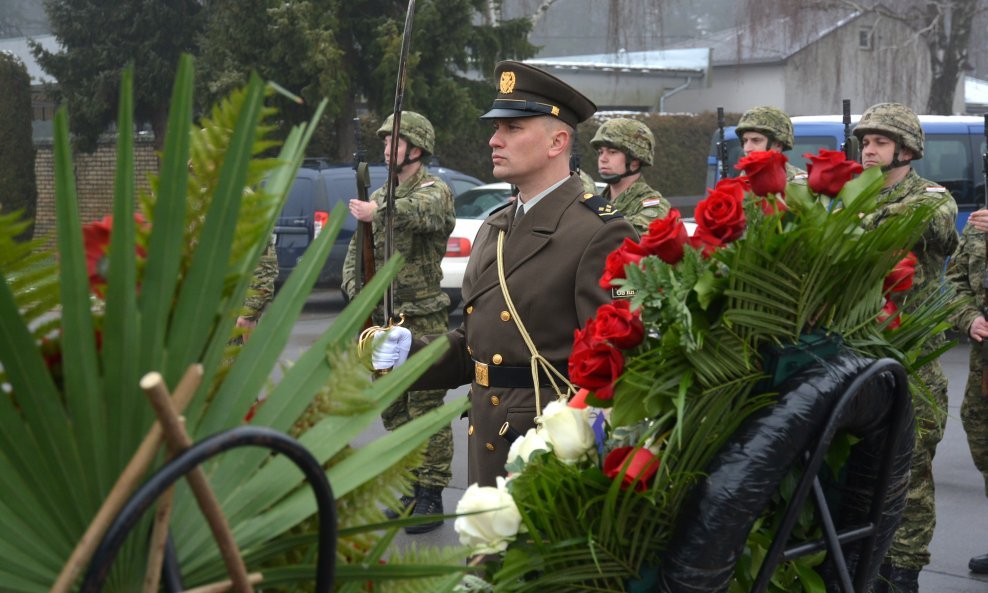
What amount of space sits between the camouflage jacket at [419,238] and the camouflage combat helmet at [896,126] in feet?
7.58

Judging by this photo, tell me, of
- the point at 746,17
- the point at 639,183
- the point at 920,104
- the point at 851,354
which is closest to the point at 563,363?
the point at 851,354

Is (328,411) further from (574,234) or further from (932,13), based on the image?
(932,13)

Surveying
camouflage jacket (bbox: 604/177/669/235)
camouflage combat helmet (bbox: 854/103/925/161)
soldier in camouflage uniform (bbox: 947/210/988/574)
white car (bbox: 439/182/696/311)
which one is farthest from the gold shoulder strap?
white car (bbox: 439/182/696/311)

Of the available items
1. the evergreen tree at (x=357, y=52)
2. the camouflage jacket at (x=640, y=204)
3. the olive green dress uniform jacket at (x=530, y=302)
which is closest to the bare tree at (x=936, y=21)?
the evergreen tree at (x=357, y=52)

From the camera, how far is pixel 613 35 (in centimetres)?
2962

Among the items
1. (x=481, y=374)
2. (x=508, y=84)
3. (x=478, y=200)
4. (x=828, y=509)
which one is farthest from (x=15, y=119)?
(x=828, y=509)

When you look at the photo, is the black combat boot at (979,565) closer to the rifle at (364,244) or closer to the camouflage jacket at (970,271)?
the camouflage jacket at (970,271)

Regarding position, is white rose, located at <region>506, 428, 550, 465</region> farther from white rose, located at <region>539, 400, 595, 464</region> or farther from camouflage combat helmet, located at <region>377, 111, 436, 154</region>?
camouflage combat helmet, located at <region>377, 111, 436, 154</region>

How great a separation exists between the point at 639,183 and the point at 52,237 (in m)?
6.45

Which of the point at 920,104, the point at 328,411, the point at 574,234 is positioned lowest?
the point at 920,104

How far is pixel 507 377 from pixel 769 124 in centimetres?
447

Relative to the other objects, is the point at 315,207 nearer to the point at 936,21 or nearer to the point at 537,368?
the point at 537,368

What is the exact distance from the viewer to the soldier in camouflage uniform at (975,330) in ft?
17.6

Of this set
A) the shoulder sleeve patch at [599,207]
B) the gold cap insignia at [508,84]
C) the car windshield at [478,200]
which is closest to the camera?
the shoulder sleeve patch at [599,207]
